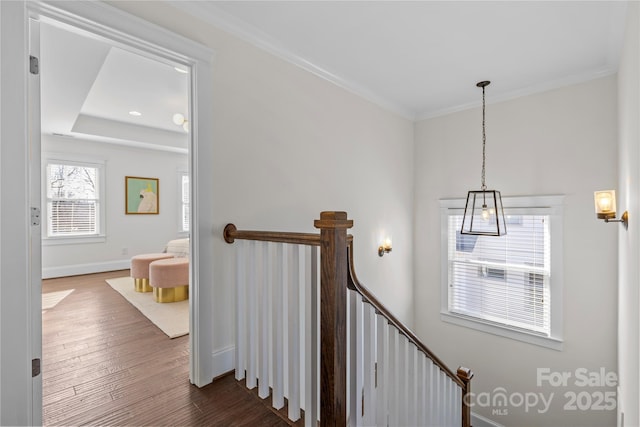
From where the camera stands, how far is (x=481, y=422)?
354 centimetres

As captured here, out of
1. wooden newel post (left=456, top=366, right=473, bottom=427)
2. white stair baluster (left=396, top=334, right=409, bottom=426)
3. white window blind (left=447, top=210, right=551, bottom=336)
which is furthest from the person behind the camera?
white window blind (left=447, top=210, right=551, bottom=336)

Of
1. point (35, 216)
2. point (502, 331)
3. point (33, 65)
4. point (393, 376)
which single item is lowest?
point (502, 331)

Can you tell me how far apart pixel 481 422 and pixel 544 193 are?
2.87 m

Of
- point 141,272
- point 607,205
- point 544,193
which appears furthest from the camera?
point 141,272

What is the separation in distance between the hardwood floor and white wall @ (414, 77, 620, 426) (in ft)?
9.90

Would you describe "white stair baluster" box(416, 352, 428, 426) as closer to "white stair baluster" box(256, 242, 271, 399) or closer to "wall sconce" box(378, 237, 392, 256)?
"white stair baluster" box(256, 242, 271, 399)

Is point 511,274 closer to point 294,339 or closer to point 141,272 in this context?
point 294,339

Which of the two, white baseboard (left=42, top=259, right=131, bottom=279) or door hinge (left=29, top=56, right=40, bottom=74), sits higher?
door hinge (left=29, top=56, right=40, bottom=74)

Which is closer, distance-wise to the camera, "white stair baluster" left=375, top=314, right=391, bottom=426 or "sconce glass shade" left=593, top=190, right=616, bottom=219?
"white stair baluster" left=375, top=314, right=391, bottom=426

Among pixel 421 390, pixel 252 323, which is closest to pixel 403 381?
pixel 421 390

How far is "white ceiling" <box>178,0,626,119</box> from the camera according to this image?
1942 millimetres

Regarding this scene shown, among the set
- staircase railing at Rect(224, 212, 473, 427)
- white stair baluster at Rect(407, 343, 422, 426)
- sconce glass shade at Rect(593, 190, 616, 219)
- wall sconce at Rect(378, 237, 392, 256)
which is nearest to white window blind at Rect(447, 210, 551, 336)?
wall sconce at Rect(378, 237, 392, 256)

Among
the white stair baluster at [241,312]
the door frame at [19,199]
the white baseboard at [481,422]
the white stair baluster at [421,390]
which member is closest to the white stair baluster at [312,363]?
the white stair baluster at [241,312]

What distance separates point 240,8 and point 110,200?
16.9 feet
